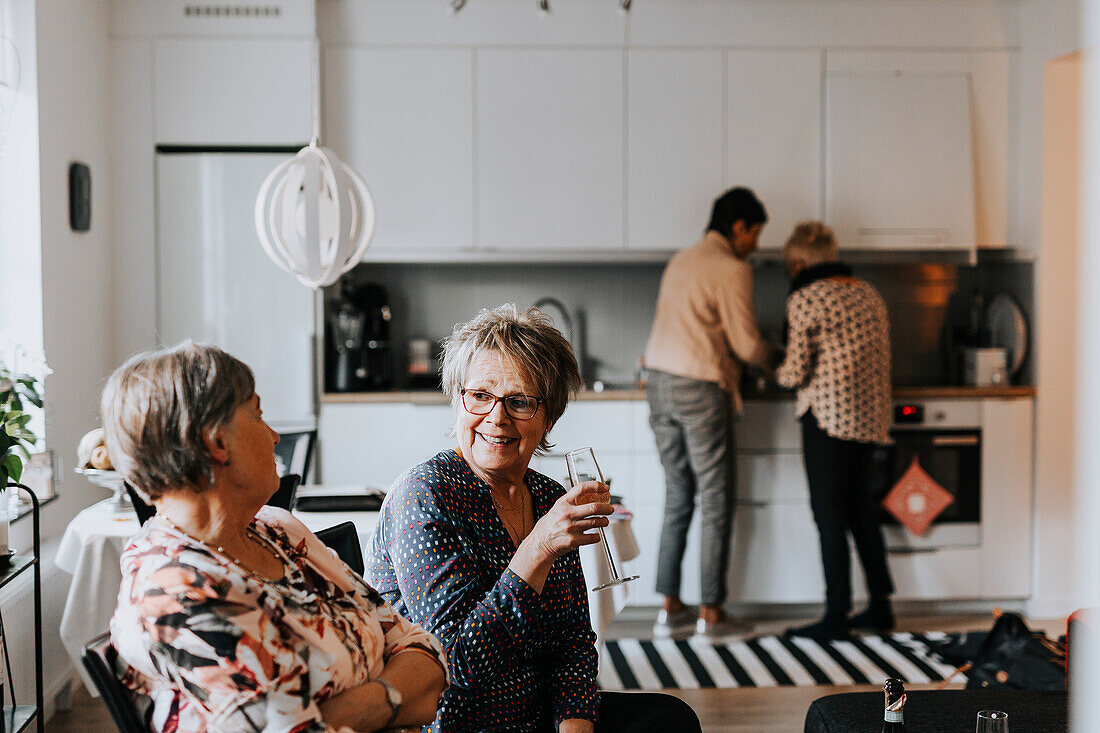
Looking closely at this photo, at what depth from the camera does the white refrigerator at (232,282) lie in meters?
4.03

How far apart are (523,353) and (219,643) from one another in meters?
0.75

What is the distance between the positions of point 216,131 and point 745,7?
2268 mm

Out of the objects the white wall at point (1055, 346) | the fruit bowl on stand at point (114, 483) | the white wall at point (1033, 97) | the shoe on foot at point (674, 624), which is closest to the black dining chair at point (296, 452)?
the fruit bowl on stand at point (114, 483)

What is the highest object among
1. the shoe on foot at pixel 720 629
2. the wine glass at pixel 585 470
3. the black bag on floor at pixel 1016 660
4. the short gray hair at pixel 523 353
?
the short gray hair at pixel 523 353

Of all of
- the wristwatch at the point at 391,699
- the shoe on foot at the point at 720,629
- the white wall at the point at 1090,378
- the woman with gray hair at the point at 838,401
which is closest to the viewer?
the white wall at the point at 1090,378

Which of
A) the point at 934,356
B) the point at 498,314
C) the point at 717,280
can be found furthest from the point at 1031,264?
the point at 498,314

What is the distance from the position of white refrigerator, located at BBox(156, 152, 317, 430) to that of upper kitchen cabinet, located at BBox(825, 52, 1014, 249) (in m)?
2.33

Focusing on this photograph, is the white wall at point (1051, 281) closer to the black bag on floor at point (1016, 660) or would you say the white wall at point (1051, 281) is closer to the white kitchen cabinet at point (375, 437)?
the black bag on floor at point (1016, 660)

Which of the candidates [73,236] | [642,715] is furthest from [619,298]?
[642,715]

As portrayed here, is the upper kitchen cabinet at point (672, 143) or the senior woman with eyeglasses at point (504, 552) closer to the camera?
the senior woman with eyeglasses at point (504, 552)

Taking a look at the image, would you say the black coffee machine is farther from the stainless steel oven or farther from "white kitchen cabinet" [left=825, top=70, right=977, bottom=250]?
the stainless steel oven

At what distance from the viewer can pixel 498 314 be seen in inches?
69.1

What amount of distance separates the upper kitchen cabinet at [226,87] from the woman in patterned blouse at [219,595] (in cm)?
309

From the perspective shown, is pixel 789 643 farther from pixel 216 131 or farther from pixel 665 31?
pixel 216 131
